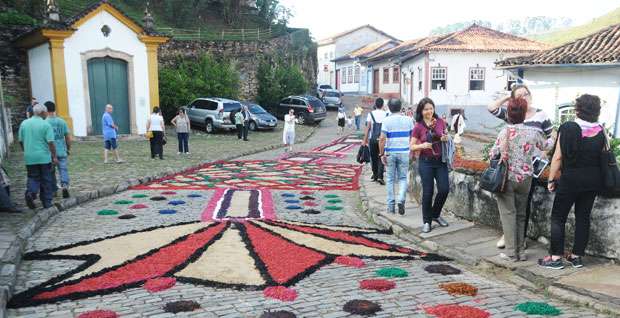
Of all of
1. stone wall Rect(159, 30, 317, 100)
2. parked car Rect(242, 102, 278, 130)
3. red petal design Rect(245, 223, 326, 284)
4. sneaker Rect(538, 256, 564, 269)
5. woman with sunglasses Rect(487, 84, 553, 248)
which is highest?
stone wall Rect(159, 30, 317, 100)

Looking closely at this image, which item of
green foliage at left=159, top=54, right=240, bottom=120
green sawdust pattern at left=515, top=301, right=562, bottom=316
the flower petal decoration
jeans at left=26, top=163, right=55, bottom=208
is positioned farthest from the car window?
green sawdust pattern at left=515, top=301, right=562, bottom=316

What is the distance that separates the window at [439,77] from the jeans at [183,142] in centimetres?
1997

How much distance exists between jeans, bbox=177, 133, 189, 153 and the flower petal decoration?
30.0 ft

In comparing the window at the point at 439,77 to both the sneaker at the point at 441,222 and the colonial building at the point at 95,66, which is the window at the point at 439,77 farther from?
the sneaker at the point at 441,222

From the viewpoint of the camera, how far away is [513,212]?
5508mm

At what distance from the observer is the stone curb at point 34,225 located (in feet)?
15.9

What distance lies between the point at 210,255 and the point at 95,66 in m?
17.1

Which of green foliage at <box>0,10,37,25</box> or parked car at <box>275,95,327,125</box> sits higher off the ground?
green foliage at <box>0,10,37,25</box>

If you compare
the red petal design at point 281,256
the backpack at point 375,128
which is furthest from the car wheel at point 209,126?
the red petal design at point 281,256

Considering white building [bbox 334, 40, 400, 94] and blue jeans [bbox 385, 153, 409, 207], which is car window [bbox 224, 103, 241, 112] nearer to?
blue jeans [bbox 385, 153, 409, 207]

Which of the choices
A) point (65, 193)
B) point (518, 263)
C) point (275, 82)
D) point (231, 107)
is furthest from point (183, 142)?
point (275, 82)

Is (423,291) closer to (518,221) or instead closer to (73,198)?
(518,221)

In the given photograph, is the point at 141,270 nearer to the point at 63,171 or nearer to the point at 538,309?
the point at 538,309

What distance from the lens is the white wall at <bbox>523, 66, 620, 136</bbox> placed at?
14.6m
